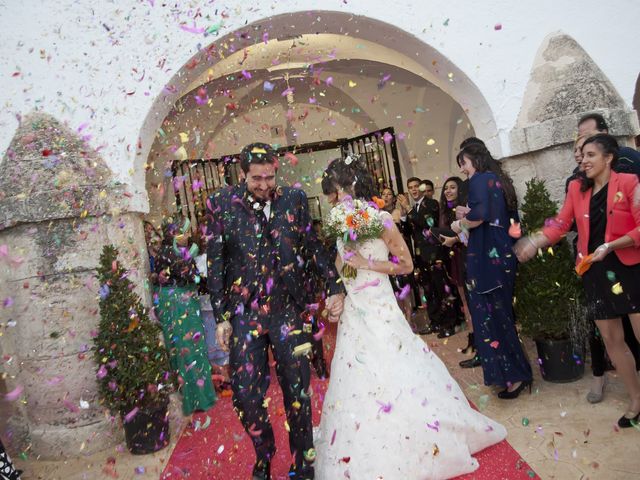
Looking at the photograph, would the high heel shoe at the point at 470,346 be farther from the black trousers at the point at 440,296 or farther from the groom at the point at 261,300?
the groom at the point at 261,300

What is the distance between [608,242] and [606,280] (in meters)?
0.26

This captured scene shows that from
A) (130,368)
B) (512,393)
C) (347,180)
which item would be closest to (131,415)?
(130,368)

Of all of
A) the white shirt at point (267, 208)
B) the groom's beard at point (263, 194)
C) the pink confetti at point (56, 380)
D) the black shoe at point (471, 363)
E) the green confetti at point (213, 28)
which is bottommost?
the black shoe at point (471, 363)

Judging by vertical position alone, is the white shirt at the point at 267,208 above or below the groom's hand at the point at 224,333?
above

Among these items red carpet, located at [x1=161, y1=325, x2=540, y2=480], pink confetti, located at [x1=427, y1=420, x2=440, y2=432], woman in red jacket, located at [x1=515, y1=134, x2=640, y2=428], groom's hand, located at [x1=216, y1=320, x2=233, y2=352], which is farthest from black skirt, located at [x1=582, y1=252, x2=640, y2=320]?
groom's hand, located at [x1=216, y1=320, x2=233, y2=352]

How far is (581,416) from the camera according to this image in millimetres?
3773

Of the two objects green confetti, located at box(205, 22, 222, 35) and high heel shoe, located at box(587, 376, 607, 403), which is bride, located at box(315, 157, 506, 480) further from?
green confetti, located at box(205, 22, 222, 35)

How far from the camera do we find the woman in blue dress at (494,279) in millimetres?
4297

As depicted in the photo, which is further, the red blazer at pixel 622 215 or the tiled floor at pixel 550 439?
the red blazer at pixel 622 215

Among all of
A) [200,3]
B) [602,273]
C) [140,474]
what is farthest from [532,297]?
[200,3]

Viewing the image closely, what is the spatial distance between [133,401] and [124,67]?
9.38 ft

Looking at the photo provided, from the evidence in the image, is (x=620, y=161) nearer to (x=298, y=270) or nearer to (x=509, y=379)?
(x=509, y=379)

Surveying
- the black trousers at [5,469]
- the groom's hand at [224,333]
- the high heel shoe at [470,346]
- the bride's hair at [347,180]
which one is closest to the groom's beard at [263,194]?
the bride's hair at [347,180]

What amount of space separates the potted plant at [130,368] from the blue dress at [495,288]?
102 inches
